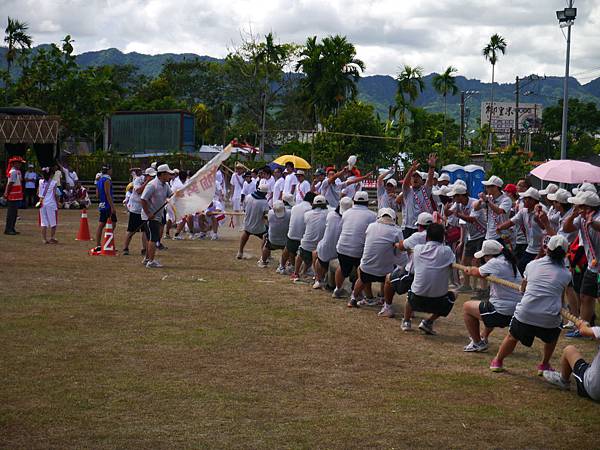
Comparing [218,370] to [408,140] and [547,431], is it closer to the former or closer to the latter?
[547,431]

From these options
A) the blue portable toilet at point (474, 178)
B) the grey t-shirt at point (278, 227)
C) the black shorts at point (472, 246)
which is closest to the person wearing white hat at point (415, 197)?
the black shorts at point (472, 246)

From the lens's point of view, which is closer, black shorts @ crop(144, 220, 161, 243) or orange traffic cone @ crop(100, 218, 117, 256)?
black shorts @ crop(144, 220, 161, 243)

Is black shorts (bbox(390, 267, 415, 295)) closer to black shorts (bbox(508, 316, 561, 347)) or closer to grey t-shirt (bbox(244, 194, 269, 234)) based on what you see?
black shorts (bbox(508, 316, 561, 347))

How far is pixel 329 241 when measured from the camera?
14961mm

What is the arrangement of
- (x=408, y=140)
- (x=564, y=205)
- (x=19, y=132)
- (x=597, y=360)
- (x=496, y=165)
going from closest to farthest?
(x=597, y=360), (x=564, y=205), (x=19, y=132), (x=496, y=165), (x=408, y=140)

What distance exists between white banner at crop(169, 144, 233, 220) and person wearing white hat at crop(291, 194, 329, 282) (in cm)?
282

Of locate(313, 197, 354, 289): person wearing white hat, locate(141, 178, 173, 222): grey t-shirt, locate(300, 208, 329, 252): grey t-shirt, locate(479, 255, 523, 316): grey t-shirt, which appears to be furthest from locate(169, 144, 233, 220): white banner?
locate(479, 255, 523, 316): grey t-shirt

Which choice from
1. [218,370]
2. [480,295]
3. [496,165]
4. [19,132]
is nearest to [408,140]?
[496,165]

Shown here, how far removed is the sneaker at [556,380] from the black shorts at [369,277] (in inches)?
172

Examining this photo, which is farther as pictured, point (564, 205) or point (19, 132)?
point (19, 132)

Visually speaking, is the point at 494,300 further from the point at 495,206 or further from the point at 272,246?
the point at 272,246

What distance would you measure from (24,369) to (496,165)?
37098 millimetres

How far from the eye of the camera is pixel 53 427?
23.4ft

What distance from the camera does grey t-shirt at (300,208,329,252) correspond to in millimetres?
15773
